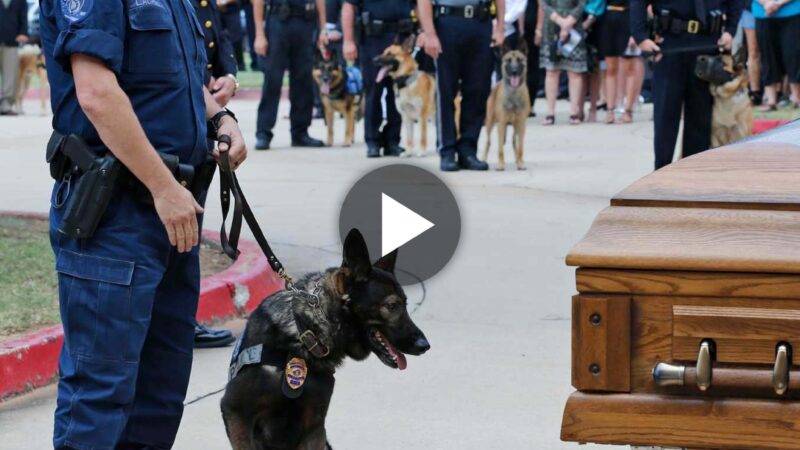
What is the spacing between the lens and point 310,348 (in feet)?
13.0

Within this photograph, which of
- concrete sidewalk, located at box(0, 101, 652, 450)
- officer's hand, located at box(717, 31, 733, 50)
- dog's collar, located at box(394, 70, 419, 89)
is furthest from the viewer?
dog's collar, located at box(394, 70, 419, 89)

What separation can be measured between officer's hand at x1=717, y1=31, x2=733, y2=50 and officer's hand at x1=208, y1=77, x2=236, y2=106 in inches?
243

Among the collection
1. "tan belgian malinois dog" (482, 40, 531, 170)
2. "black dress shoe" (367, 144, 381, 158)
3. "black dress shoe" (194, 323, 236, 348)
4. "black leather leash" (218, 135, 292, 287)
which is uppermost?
"black leather leash" (218, 135, 292, 287)

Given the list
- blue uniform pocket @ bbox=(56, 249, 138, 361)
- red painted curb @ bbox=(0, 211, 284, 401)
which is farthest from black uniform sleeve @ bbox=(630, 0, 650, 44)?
blue uniform pocket @ bbox=(56, 249, 138, 361)

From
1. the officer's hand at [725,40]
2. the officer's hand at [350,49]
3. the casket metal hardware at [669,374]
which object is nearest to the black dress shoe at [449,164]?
the officer's hand at [350,49]

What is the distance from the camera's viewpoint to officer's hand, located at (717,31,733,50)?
1031cm

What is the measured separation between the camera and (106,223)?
3.45 metres

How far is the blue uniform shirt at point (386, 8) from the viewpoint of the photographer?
1426 cm

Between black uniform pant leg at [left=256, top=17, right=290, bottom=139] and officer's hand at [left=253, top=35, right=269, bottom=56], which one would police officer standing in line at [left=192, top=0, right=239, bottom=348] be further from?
officer's hand at [left=253, top=35, right=269, bottom=56]

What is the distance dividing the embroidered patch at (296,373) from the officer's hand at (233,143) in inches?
23.1

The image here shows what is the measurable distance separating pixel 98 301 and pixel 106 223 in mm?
197

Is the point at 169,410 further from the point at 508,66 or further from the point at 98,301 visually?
the point at 508,66

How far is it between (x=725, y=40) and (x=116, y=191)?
303 inches
